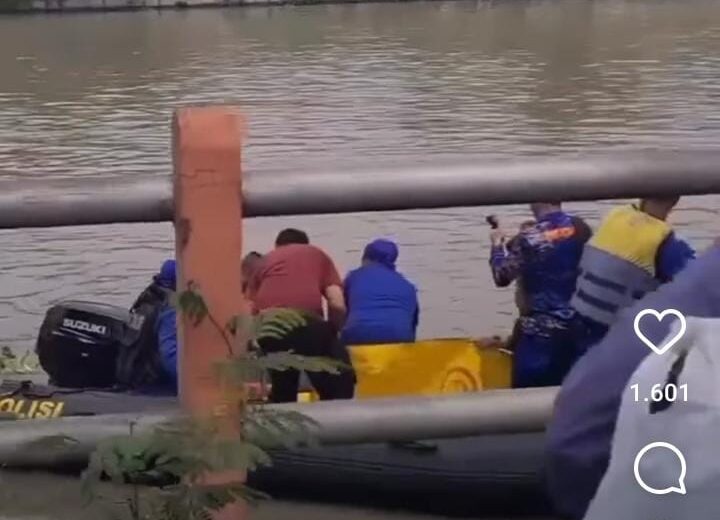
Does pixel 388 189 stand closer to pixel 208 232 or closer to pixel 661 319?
pixel 208 232

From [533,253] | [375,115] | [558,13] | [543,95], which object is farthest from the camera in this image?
[558,13]

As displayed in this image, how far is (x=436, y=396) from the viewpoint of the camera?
2824 millimetres

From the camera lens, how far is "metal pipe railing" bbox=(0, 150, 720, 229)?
2604 millimetres

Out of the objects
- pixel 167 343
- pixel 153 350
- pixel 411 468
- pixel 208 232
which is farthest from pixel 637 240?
pixel 208 232

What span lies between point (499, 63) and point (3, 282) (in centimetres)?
2375

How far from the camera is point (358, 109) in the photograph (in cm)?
2348

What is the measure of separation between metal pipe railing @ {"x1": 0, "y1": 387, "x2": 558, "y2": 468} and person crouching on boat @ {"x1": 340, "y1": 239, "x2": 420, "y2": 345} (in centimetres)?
332

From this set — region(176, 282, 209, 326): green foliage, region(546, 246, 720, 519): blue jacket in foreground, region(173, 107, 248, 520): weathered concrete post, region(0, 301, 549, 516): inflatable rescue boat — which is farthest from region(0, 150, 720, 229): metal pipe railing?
region(546, 246, 720, 519): blue jacket in foreground

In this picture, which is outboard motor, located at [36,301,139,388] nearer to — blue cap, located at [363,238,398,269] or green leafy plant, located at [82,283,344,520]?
blue cap, located at [363,238,398,269]

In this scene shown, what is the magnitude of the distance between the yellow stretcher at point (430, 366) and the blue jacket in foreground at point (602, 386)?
3933mm

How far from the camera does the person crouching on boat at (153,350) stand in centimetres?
570

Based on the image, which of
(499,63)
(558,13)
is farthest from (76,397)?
(558,13)

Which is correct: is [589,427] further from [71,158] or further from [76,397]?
[71,158]

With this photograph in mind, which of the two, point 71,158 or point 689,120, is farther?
point 689,120
